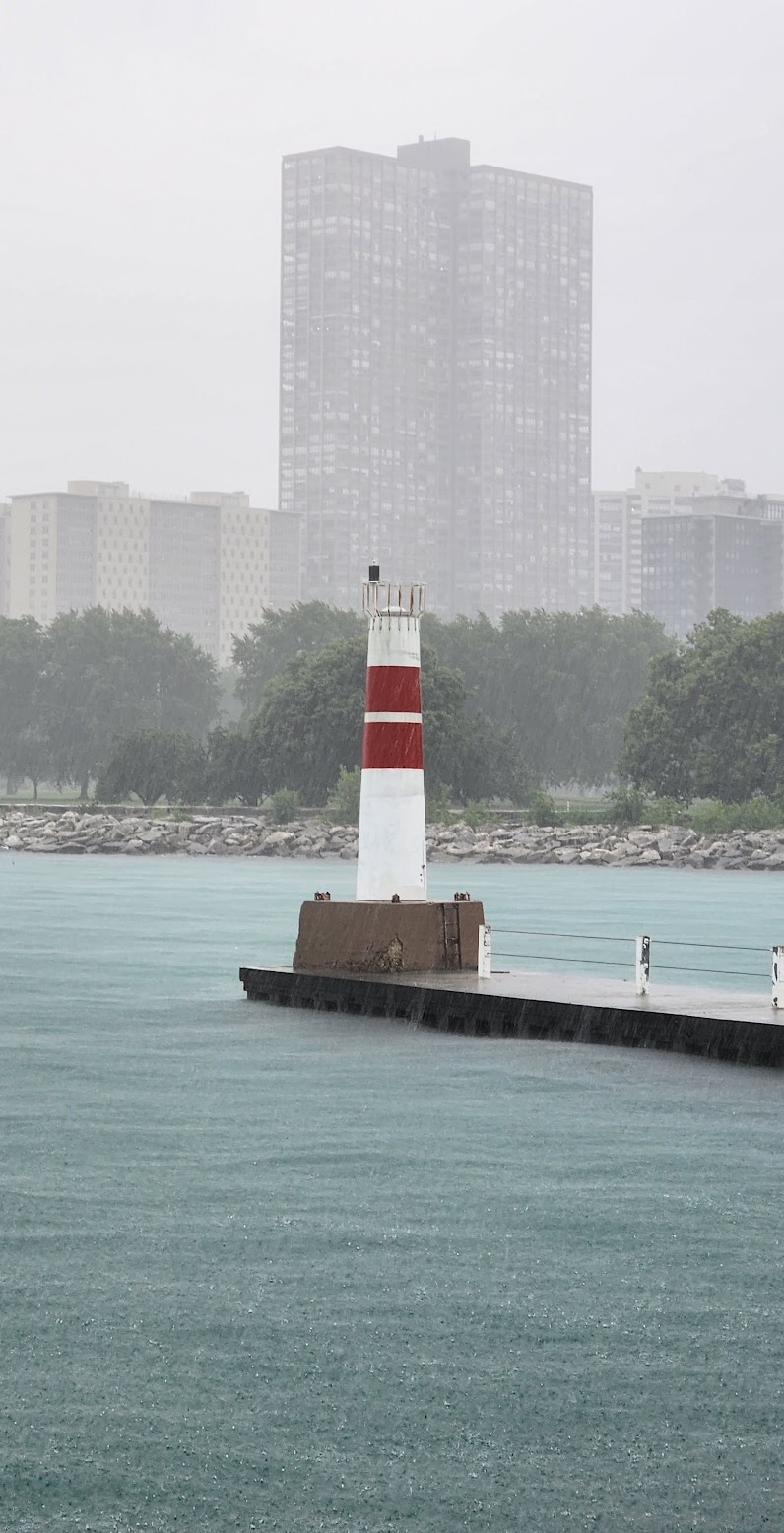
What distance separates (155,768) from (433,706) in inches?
553

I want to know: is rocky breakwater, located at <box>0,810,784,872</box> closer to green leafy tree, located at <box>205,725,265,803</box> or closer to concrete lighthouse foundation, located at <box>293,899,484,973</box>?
green leafy tree, located at <box>205,725,265,803</box>

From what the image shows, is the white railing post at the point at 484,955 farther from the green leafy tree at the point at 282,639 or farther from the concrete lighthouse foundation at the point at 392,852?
the green leafy tree at the point at 282,639

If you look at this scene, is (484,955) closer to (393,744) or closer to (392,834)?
(392,834)

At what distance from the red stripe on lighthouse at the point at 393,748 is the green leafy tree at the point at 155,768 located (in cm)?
7778

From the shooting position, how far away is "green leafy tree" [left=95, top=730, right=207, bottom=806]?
98.9 m

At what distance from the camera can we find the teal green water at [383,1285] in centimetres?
866

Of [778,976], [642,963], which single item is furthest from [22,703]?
[778,976]

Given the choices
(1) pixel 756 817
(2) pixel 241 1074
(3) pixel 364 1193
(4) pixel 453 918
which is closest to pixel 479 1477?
(3) pixel 364 1193

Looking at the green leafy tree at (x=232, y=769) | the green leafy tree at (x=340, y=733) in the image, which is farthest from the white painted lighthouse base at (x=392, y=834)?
the green leafy tree at (x=232, y=769)

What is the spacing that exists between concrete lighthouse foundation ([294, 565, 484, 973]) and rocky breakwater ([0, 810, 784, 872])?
51.7 meters

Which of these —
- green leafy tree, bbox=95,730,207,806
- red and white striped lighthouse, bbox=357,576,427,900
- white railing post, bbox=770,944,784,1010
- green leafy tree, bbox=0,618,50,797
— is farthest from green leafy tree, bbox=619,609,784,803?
white railing post, bbox=770,944,784,1010

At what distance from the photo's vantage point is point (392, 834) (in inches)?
826

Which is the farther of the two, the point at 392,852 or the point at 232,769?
the point at 232,769

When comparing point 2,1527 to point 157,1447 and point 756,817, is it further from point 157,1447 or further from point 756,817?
point 756,817
